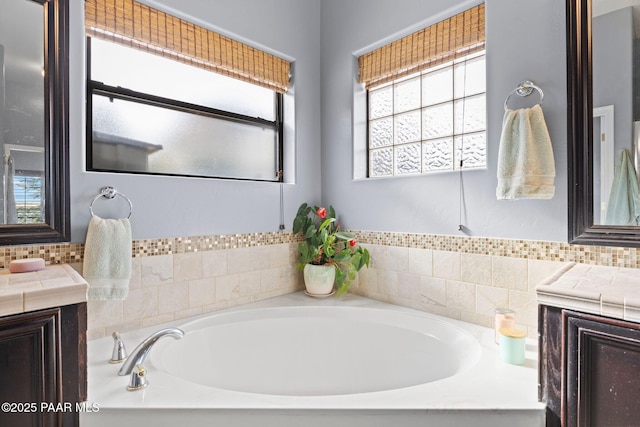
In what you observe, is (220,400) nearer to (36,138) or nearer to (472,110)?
(36,138)

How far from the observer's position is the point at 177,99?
76.1 inches

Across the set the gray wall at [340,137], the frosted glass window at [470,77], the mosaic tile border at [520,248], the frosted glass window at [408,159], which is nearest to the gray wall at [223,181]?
the gray wall at [340,137]

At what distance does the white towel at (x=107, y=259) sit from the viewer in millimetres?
1444

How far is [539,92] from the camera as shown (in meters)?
1.51

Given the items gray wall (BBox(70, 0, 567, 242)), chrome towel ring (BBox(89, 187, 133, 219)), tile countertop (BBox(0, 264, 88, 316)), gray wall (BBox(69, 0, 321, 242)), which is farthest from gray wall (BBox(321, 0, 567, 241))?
tile countertop (BBox(0, 264, 88, 316))

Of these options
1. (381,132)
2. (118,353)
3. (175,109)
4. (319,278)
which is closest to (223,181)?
(175,109)

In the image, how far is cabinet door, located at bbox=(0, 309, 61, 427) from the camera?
0.88m

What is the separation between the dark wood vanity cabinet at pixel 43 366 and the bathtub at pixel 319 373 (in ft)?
0.30

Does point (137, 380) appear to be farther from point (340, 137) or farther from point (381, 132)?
point (381, 132)

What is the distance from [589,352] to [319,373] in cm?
133

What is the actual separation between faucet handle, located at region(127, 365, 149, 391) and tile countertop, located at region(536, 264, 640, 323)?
1353mm

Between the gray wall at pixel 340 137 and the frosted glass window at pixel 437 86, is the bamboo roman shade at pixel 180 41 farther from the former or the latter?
the frosted glass window at pixel 437 86

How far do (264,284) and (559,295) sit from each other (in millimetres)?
1659

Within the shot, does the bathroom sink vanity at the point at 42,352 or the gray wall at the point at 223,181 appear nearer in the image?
the bathroom sink vanity at the point at 42,352
